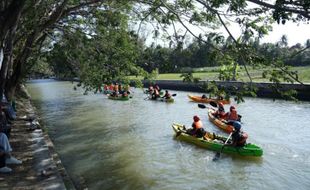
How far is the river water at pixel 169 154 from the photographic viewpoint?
11969 millimetres

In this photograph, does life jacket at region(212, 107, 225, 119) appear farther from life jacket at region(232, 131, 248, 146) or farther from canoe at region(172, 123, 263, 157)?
life jacket at region(232, 131, 248, 146)

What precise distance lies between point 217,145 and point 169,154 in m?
1.82

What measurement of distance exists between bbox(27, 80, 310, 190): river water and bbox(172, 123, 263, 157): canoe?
0.23m

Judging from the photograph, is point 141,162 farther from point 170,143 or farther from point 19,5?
point 19,5

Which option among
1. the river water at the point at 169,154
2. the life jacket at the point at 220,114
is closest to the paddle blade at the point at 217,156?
the river water at the point at 169,154

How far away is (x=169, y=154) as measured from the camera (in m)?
15.2

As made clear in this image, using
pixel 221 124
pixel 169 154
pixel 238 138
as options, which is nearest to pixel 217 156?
pixel 238 138

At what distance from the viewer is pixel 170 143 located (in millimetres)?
17062

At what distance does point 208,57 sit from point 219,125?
12.4m

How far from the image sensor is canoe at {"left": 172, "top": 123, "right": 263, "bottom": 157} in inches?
549

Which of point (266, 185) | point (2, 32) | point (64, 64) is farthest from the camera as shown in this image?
point (64, 64)

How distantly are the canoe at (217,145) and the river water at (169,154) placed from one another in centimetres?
23

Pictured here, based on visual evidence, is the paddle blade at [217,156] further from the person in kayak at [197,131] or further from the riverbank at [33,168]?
the riverbank at [33,168]

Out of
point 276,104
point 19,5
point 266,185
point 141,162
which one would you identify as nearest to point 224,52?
point 19,5
